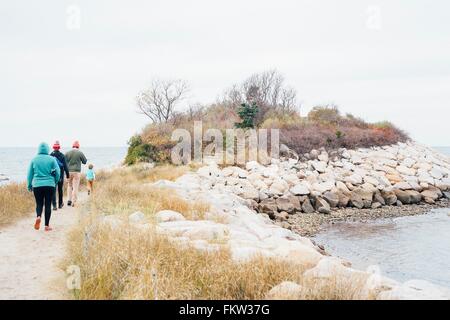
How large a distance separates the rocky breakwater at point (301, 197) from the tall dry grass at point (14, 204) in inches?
143

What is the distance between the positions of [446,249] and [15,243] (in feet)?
36.7

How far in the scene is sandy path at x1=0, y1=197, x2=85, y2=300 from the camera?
17.6ft

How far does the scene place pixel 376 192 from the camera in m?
19.3

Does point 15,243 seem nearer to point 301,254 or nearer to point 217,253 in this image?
point 217,253

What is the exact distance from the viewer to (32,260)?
6.90 meters

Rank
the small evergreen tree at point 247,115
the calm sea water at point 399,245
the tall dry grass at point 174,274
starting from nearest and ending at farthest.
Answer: the tall dry grass at point 174,274
the calm sea water at point 399,245
the small evergreen tree at point 247,115

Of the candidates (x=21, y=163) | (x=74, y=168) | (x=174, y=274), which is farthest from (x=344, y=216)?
(x=21, y=163)

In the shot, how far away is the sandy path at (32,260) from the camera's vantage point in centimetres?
537

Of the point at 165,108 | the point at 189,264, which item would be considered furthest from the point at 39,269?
the point at 165,108

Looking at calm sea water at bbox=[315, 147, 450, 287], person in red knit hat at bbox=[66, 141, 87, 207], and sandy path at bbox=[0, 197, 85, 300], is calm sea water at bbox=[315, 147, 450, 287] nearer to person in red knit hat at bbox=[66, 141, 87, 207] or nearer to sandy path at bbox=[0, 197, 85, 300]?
sandy path at bbox=[0, 197, 85, 300]

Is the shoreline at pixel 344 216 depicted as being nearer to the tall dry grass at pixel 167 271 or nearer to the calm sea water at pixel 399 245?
the calm sea water at pixel 399 245

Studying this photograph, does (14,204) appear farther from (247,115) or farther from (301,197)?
(247,115)

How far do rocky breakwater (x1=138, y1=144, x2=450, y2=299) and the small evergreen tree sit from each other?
4921 millimetres

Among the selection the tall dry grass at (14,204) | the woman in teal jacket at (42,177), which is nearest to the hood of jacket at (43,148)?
the woman in teal jacket at (42,177)
